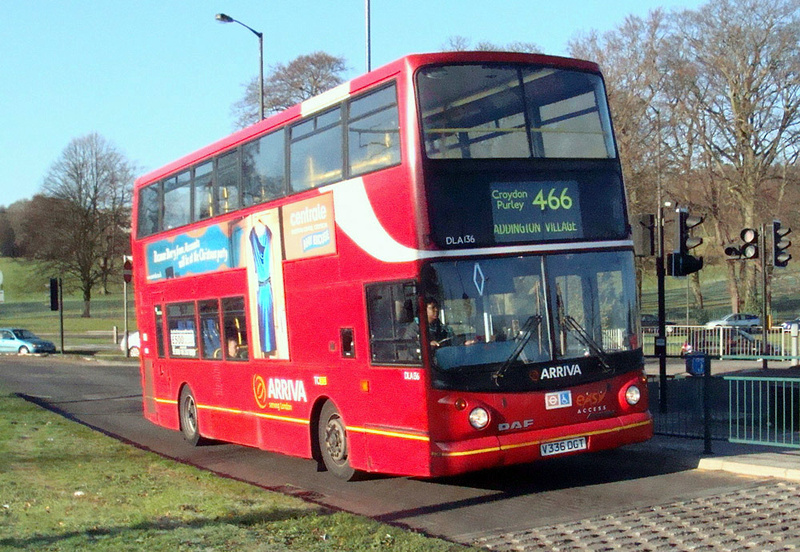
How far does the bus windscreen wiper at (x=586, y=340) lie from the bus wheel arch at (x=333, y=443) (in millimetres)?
2969

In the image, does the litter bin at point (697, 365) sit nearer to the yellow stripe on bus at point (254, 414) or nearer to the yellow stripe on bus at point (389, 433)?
the yellow stripe on bus at point (389, 433)

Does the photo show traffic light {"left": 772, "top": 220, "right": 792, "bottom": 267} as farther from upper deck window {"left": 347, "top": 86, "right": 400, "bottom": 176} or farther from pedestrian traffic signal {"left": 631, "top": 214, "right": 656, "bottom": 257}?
upper deck window {"left": 347, "top": 86, "right": 400, "bottom": 176}

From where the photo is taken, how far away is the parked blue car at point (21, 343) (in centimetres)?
5588

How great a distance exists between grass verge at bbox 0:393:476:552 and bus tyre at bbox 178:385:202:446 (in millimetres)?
2525

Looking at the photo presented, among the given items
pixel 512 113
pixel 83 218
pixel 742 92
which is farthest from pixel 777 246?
pixel 83 218

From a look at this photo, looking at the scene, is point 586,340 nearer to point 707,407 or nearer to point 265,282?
point 707,407

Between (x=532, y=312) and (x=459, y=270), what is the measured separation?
3.05 feet

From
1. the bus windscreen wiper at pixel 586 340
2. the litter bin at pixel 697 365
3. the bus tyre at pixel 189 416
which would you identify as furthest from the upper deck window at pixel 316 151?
the bus tyre at pixel 189 416

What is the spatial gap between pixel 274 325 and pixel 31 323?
75.8m

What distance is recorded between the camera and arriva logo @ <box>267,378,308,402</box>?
41.6 ft

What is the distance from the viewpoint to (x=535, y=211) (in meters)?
10.6

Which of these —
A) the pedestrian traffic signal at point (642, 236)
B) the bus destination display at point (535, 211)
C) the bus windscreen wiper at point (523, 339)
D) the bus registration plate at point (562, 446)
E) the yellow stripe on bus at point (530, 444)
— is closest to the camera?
the yellow stripe on bus at point (530, 444)

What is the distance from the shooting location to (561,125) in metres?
11.0

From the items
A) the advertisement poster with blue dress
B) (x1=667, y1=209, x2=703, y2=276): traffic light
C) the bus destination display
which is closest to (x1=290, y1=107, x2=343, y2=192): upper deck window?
the advertisement poster with blue dress
